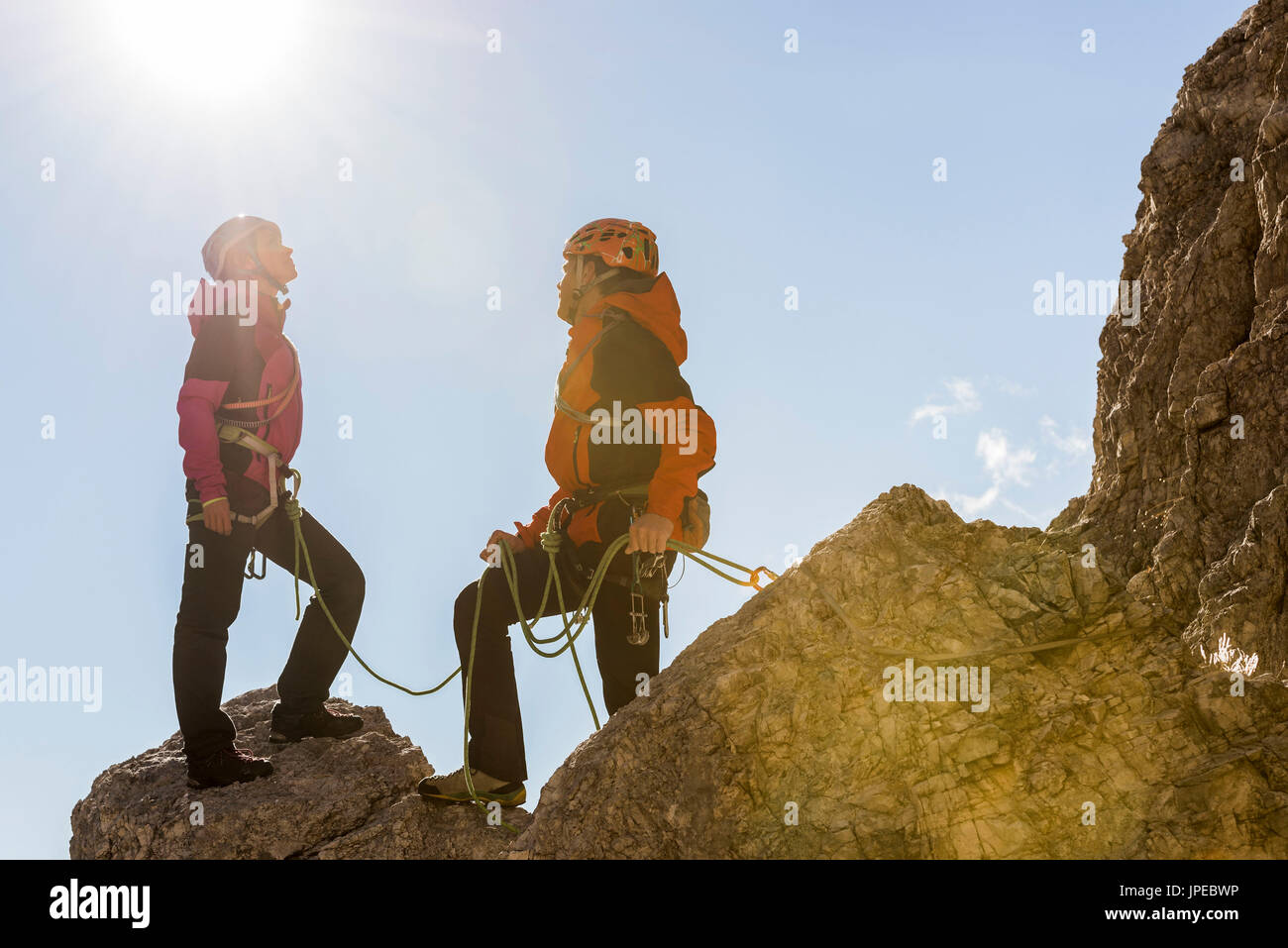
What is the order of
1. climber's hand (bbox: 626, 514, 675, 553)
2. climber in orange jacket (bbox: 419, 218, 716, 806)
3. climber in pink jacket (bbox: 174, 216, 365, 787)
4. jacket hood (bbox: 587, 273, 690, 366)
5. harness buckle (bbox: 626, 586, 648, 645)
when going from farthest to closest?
climber in pink jacket (bbox: 174, 216, 365, 787), jacket hood (bbox: 587, 273, 690, 366), climber in orange jacket (bbox: 419, 218, 716, 806), harness buckle (bbox: 626, 586, 648, 645), climber's hand (bbox: 626, 514, 675, 553)

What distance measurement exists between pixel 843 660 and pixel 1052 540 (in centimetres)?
196

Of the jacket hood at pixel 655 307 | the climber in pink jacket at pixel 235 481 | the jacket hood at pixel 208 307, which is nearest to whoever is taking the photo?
the jacket hood at pixel 655 307

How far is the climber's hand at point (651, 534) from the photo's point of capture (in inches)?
261

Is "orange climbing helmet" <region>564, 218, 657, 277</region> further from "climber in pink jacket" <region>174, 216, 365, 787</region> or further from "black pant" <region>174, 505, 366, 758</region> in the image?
"black pant" <region>174, 505, 366, 758</region>

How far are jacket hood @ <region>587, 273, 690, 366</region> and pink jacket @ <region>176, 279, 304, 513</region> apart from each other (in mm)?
2740

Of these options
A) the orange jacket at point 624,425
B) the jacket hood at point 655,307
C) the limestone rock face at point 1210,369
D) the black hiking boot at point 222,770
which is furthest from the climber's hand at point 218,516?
the limestone rock face at point 1210,369

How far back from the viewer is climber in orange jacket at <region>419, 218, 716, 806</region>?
695cm

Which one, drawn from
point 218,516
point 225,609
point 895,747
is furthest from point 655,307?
point 225,609

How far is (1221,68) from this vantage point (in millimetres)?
11734

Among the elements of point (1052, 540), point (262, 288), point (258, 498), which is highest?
point (262, 288)
